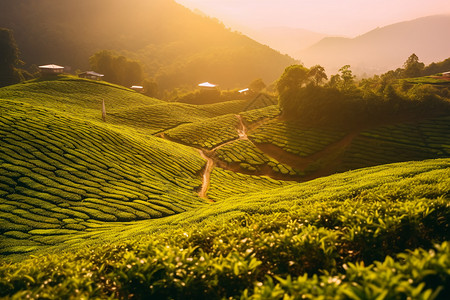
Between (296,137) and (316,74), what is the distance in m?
21.0

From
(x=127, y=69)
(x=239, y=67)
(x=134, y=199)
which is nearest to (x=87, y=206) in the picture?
(x=134, y=199)

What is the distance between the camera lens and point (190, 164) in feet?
116

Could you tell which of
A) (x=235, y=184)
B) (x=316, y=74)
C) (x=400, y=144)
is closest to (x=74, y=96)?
(x=235, y=184)

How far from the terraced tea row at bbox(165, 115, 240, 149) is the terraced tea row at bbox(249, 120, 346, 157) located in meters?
5.86

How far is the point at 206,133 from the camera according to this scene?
52.1 m

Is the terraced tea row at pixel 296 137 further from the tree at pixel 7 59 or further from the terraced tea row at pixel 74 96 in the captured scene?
the tree at pixel 7 59

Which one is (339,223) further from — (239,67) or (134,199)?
(239,67)

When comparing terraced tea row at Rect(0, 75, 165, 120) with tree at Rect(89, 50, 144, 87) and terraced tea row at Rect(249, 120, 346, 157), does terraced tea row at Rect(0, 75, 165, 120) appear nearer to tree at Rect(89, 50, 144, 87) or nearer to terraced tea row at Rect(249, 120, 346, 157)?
tree at Rect(89, 50, 144, 87)

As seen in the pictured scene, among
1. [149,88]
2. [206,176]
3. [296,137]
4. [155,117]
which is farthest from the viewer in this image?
[149,88]

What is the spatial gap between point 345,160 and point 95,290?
40625 mm

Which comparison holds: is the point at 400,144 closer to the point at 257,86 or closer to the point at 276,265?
the point at 276,265

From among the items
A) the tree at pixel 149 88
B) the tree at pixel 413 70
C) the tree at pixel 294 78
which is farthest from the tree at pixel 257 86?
the tree at pixel 413 70

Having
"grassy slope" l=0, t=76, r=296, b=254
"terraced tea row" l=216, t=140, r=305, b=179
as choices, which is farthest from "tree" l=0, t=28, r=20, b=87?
"terraced tea row" l=216, t=140, r=305, b=179

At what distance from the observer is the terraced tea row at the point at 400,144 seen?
1438 inches
